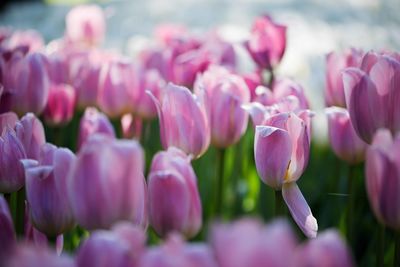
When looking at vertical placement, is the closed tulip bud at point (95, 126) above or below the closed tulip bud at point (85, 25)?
above

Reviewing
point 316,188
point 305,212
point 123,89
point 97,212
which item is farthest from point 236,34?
point 97,212

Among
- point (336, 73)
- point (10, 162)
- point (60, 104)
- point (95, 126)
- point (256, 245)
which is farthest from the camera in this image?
point (60, 104)

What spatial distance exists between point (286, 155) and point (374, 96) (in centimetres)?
15

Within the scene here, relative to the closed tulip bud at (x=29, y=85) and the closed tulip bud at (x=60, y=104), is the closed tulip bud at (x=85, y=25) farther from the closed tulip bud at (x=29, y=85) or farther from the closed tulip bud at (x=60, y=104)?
the closed tulip bud at (x=29, y=85)

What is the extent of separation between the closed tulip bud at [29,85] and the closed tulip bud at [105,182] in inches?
28.1

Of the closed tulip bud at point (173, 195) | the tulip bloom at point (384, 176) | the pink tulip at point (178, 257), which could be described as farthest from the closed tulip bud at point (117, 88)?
the pink tulip at point (178, 257)

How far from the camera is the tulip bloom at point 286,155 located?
99 centimetres

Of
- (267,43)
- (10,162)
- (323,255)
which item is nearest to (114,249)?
(323,255)

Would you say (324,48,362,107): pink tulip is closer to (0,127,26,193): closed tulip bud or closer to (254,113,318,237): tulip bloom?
(254,113,318,237): tulip bloom

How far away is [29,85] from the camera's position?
4.59 ft

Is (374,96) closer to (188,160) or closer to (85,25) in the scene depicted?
(188,160)

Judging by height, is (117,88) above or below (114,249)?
below

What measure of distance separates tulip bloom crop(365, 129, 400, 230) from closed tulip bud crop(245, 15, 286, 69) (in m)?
0.92

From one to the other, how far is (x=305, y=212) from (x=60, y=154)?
40 centimetres
